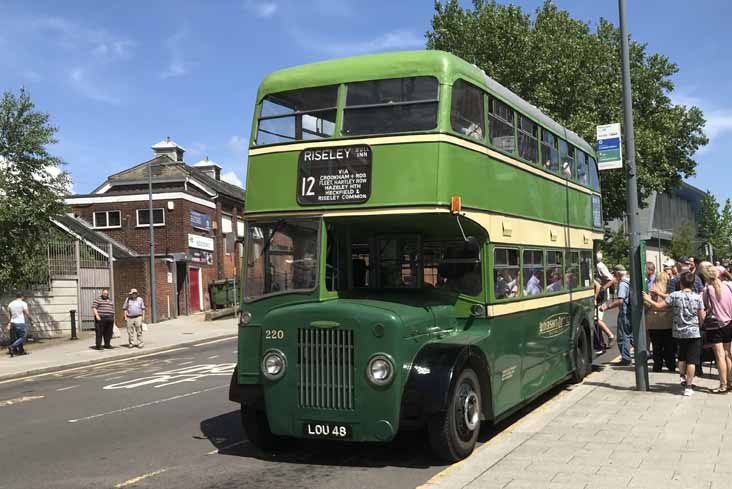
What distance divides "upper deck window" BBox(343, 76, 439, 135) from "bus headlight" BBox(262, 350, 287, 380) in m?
2.31

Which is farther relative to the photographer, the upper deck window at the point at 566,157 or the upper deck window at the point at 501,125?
the upper deck window at the point at 566,157

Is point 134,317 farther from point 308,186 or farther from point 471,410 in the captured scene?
point 471,410

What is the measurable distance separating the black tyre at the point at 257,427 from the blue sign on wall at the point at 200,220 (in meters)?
31.8

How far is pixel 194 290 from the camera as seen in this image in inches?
1542

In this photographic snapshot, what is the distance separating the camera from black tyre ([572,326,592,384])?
465 inches

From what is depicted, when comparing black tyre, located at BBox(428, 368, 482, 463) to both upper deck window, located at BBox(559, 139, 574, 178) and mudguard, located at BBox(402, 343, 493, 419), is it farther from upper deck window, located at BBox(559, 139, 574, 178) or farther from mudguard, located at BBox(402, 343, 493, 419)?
upper deck window, located at BBox(559, 139, 574, 178)

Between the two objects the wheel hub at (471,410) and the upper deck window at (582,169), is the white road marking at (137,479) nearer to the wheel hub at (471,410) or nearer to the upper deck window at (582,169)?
the wheel hub at (471,410)

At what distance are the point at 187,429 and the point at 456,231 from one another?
4.09m

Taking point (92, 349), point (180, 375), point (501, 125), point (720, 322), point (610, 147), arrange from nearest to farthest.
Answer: point (501, 125) → point (720, 322) → point (610, 147) → point (180, 375) → point (92, 349)

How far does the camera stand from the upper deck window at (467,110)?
297 inches

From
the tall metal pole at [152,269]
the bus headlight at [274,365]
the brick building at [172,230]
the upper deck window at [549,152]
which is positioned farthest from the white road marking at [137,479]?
the brick building at [172,230]

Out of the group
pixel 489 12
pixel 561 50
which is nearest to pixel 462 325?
pixel 561 50

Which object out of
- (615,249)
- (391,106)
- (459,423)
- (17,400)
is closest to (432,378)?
(459,423)

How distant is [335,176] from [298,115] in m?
0.91
